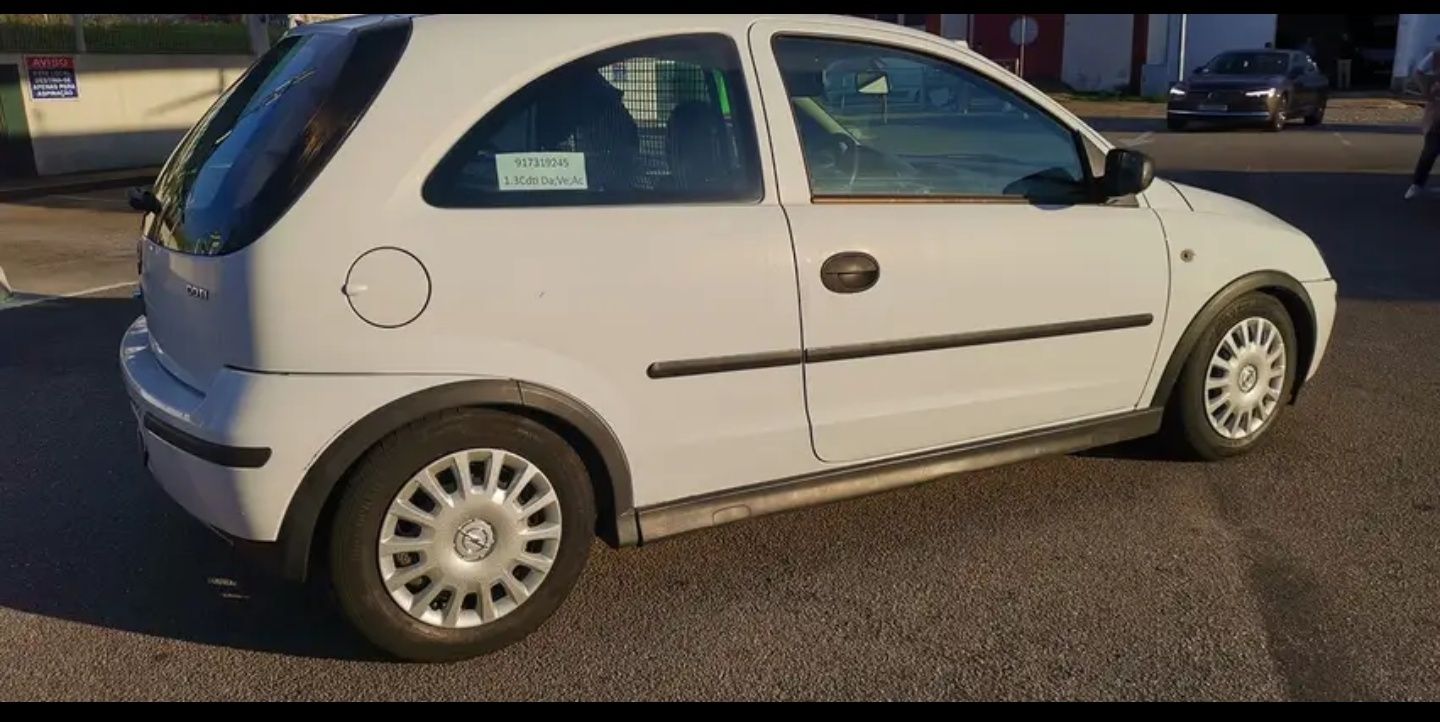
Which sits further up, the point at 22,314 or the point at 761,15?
the point at 761,15

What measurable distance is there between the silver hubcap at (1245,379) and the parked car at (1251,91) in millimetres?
17918

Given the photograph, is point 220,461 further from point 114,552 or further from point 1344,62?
point 1344,62

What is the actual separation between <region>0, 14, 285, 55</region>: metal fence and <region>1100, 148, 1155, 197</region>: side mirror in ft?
45.0

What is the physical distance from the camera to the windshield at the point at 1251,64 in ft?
67.4

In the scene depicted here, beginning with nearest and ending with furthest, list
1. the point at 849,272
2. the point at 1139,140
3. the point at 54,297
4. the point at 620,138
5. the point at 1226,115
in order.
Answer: the point at 620,138
the point at 849,272
the point at 54,297
the point at 1139,140
the point at 1226,115

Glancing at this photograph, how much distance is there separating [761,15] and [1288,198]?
10087 millimetres

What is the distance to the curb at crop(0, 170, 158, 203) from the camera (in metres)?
12.7

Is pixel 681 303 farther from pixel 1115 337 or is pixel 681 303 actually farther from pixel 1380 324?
pixel 1380 324

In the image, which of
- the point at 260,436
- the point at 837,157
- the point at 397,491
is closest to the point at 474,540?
the point at 397,491

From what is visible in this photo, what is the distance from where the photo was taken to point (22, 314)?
6902mm

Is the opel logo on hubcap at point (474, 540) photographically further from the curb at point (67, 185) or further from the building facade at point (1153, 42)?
the building facade at point (1153, 42)

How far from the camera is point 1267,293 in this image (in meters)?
4.07

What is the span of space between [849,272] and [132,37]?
1488 cm
